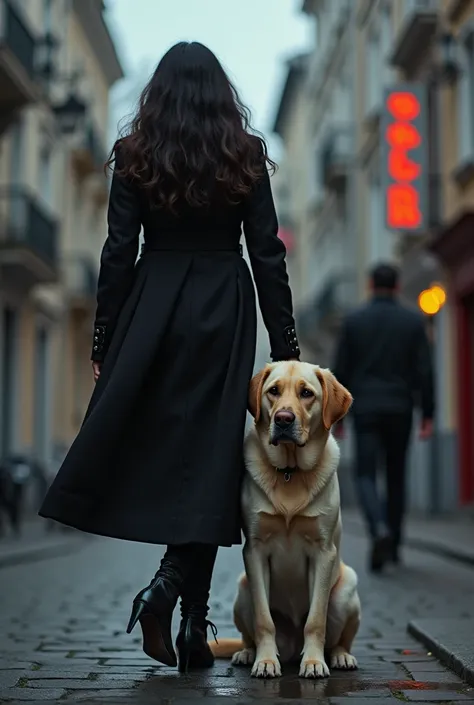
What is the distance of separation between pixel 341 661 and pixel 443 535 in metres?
9.32

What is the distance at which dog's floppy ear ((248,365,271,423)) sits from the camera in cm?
458

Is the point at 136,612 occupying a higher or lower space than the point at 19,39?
lower

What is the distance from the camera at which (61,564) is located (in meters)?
11.7

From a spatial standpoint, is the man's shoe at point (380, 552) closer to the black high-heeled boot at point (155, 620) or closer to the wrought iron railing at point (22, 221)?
the black high-heeled boot at point (155, 620)

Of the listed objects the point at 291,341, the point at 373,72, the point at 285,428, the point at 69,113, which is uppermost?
the point at 373,72

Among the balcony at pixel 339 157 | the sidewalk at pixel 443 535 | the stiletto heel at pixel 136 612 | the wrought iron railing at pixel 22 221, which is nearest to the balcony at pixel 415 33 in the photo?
the wrought iron railing at pixel 22 221

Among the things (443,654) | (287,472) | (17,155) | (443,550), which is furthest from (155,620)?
(17,155)

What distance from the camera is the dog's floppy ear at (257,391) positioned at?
4.58 meters

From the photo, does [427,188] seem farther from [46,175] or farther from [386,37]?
[46,175]

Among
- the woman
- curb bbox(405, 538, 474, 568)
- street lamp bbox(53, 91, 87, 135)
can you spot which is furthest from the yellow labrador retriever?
street lamp bbox(53, 91, 87, 135)

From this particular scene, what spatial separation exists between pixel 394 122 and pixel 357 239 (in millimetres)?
11151

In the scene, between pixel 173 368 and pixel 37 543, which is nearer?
pixel 173 368

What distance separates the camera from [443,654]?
503cm

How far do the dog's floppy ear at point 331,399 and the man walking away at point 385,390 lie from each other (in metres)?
4.76
